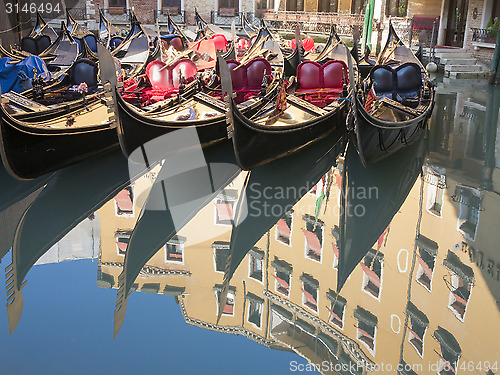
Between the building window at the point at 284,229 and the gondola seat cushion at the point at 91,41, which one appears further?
the gondola seat cushion at the point at 91,41

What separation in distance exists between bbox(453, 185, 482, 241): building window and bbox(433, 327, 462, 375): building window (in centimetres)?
101

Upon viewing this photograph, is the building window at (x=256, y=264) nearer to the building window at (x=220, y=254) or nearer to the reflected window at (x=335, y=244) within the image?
the building window at (x=220, y=254)

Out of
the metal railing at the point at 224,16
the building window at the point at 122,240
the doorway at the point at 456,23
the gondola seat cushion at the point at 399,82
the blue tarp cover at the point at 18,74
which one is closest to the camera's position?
the building window at the point at 122,240

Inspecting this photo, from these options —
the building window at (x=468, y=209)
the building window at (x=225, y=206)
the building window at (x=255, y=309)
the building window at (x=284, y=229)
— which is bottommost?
the building window at (x=255, y=309)

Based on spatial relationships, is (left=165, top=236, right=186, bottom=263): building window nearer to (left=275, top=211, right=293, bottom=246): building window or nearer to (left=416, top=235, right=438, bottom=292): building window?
(left=275, top=211, right=293, bottom=246): building window

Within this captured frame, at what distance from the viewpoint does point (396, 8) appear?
12.4m

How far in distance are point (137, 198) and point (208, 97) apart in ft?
4.45

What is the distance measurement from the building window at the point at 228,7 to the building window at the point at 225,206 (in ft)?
38.6

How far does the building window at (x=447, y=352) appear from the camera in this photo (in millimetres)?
2188

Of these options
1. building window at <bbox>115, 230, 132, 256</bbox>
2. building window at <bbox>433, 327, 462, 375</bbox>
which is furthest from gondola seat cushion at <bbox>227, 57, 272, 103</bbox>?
building window at <bbox>433, 327, 462, 375</bbox>

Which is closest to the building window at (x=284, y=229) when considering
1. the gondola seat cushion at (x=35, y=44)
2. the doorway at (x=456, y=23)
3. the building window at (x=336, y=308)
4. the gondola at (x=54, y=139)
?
the building window at (x=336, y=308)

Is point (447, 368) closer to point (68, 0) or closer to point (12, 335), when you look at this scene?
point (12, 335)

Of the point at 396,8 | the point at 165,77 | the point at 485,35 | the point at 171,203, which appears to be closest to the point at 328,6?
the point at 396,8

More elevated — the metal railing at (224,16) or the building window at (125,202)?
the metal railing at (224,16)
